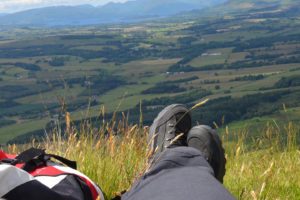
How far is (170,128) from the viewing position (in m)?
3.14

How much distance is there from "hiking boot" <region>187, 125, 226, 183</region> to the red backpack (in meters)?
0.95

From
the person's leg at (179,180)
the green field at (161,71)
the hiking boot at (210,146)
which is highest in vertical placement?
the person's leg at (179,180)

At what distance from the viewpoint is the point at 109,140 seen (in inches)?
124

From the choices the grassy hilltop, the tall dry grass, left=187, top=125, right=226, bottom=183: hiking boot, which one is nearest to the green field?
the grassy hilltop

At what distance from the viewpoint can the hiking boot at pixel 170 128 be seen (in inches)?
116

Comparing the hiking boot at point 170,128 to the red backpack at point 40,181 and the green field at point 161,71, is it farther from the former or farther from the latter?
the green field at point 161,71

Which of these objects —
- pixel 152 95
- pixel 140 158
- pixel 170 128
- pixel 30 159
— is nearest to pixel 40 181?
pixel 30 159

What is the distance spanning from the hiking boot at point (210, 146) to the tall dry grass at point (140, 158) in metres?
0.14

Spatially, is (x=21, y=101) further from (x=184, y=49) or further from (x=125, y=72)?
(x=184, y=49)

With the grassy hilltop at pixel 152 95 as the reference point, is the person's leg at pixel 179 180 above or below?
above

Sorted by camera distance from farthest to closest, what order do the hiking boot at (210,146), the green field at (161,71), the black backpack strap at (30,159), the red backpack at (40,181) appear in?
1. the green field at (161,71)
2. the hiking boot at (210,146)
3. the black backpack strap at (30,159)
4. the red backpack at (40,181)

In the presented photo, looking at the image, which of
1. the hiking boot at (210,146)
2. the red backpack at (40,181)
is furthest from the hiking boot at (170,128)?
the red backpack at (40,181)

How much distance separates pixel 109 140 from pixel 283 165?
1.35m

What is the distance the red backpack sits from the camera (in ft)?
4.87
